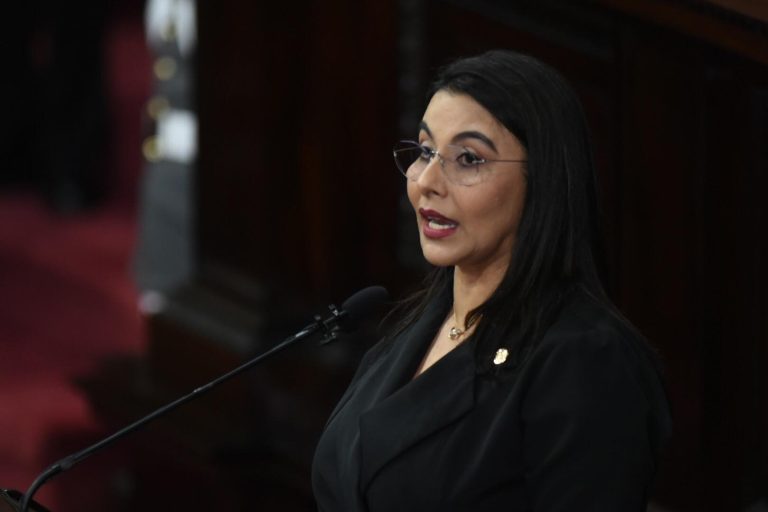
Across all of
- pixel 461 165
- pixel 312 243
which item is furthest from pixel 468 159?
Result: pixel 312 243

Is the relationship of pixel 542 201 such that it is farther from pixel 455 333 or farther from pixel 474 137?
pixel 455 333

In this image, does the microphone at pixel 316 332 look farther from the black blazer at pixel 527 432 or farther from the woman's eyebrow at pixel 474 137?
the woman's eyebrow at pixel 474 137

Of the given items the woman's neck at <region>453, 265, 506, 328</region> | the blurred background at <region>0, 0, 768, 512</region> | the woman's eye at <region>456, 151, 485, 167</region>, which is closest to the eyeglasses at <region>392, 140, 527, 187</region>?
the woman's eye at <region>456, 151, 485, 167</region>

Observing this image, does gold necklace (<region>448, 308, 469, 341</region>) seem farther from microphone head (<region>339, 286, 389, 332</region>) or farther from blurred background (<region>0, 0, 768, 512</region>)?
blurred background (<region>0, 0, 768, 512</region>)

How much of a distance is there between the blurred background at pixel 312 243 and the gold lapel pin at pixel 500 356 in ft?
3.24

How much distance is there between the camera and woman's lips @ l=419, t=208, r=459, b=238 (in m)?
2.39

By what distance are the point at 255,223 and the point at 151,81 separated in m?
5.81

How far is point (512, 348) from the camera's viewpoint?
2.30 m

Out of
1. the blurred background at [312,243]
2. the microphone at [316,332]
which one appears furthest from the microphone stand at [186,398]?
the blurred background at [312,243]

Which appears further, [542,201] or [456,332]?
[456,332]

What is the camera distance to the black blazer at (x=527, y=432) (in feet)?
7.17

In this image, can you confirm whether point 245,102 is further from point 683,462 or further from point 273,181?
point 683,462

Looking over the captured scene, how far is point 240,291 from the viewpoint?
535 centimetres

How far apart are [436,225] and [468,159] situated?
105 millimetres
